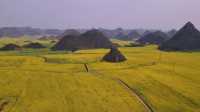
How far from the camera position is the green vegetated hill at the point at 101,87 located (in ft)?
91.3

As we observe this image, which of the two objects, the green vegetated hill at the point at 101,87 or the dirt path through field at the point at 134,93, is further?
the dirt path through field at the point at 134,93

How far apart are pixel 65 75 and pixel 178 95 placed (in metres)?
14.6

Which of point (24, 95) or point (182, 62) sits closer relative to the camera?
point (24, 95)

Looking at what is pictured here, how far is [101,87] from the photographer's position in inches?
1352

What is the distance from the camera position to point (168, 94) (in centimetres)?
3206

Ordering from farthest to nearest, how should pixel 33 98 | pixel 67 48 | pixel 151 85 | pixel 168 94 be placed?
1. pixel 67 48
2. pixel 151 85
3. pixel 168 94
4. pixel 33 98

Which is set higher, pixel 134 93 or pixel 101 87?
pixel 101 87

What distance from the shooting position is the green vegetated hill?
27.8 meters

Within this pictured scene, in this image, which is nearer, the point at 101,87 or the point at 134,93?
the point at 134,93

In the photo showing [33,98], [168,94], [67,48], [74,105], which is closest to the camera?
[74,105]

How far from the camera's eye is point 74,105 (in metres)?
27.8

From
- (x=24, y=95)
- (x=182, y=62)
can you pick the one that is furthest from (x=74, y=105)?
(x=182, y=62)

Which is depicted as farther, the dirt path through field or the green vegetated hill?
the dirt path through field

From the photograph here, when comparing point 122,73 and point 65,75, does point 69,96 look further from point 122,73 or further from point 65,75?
point 122,73
